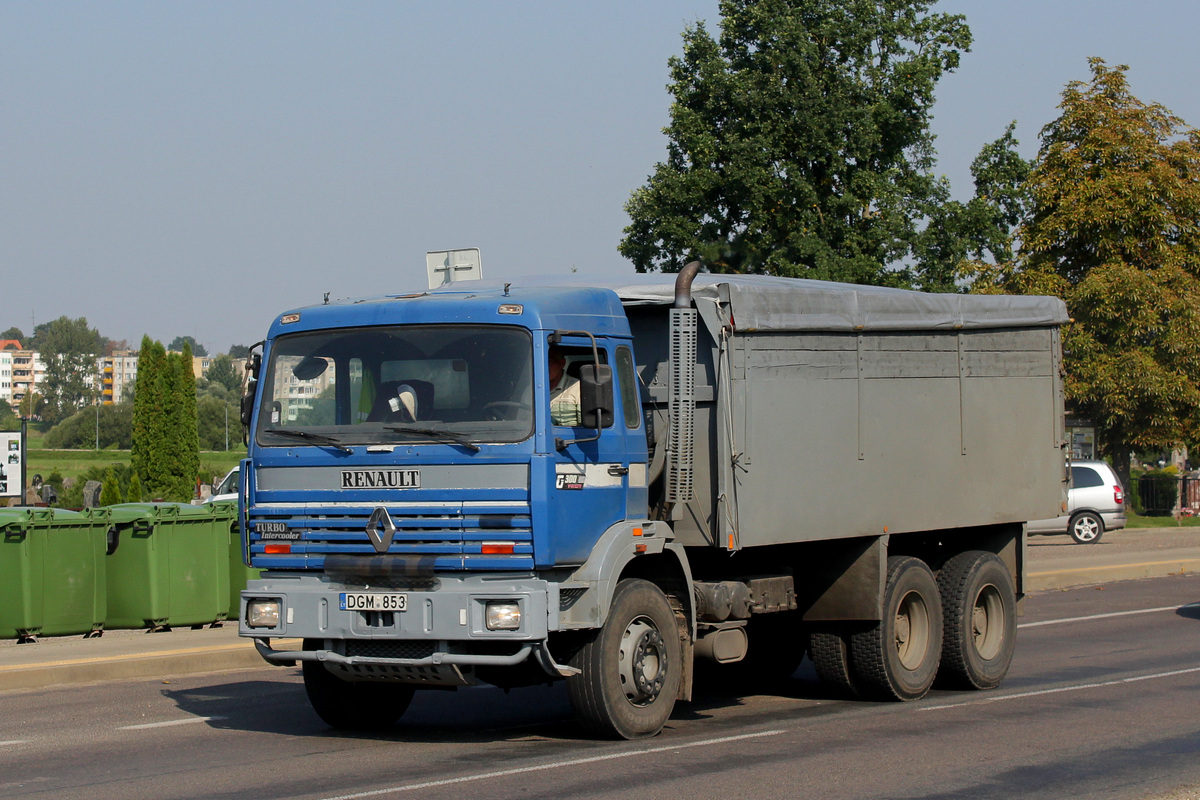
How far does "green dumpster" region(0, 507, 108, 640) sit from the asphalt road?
279cm

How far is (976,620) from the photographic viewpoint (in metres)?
12.1

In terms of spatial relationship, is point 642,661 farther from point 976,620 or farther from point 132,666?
point 132,666

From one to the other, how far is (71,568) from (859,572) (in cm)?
851

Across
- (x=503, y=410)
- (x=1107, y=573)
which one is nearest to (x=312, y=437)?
(x=503, y=410)

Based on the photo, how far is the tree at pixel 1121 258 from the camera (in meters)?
36.8

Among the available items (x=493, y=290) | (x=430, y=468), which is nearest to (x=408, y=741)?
(x=430, y=468)

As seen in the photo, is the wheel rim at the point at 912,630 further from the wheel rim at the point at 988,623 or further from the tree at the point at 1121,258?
the tree at the point at 1121,258

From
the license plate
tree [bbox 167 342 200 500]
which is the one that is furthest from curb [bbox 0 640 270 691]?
tree [bbox 167 342 200 500]

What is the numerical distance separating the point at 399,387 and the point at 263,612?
1.61 metres

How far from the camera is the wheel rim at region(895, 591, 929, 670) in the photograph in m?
11.4

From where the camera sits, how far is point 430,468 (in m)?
8.46

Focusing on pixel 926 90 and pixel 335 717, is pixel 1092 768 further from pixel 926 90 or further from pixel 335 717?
pixel 926 90

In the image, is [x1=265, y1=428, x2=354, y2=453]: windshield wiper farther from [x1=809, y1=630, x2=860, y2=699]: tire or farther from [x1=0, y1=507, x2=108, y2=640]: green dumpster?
[x1=0, y1=507, x2=108, y2=640]: green dumpster

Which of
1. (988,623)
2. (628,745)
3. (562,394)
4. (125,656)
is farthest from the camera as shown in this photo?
(125,656)
